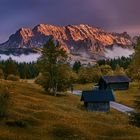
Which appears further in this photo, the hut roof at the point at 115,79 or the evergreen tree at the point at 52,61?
the hut roof at the point at 115,79

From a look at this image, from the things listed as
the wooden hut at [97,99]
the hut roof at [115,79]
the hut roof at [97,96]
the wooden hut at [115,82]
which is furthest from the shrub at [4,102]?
the hut roof at [115,79]

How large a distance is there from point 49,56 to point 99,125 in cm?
5731

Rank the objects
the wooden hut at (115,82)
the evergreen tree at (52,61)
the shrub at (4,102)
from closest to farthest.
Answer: the shrub at (4,102) → the evergreen tree at (52,61) → the wooden hut at (115,82)

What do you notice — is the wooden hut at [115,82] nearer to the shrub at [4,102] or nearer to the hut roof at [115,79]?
the hut roof at [115,79]

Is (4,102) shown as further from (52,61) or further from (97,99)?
(52,61)

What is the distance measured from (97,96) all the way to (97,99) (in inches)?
34.6

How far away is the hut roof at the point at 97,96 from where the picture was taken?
89.5 m

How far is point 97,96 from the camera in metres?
90.9

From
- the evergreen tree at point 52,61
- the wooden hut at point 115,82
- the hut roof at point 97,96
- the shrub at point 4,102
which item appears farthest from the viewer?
the wooden hut at point 115,82

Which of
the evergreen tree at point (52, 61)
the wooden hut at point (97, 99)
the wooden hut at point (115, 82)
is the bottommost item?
the wooden hut at point (97, 99)

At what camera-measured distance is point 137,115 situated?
4016 centimetres

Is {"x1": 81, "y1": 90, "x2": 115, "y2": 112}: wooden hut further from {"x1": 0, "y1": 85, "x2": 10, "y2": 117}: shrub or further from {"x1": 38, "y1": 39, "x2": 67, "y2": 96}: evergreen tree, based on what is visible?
{"x1": 0, "y1": 85, "x2": 10, "y2": 117}: shrub

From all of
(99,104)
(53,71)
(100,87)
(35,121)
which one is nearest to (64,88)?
(53,71)

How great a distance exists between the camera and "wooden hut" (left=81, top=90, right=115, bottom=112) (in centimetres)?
8962
